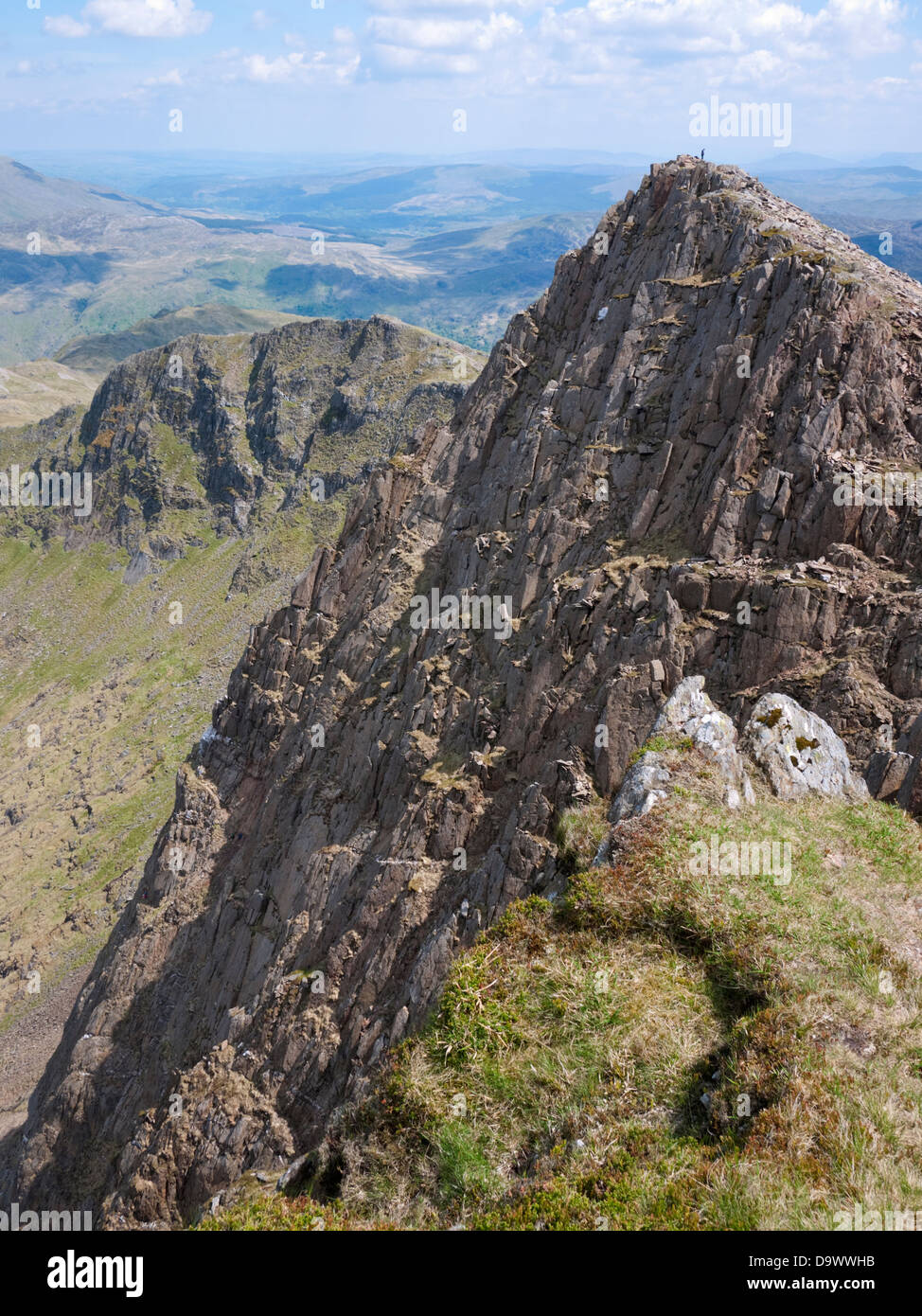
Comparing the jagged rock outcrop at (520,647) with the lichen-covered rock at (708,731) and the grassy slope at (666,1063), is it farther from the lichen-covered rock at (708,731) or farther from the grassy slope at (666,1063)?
the grassy slope at (666,1063)

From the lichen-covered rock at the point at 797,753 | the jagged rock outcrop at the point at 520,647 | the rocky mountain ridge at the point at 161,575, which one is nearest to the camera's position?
the lichen-covered rock at the point at 797,753

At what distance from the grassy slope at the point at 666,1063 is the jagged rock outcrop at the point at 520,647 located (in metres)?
5.83

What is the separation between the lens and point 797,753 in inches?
928

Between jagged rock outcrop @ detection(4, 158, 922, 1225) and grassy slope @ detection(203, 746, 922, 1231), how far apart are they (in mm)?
5833

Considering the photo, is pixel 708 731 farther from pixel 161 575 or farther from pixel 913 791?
pixel 161 575

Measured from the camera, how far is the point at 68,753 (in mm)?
134750

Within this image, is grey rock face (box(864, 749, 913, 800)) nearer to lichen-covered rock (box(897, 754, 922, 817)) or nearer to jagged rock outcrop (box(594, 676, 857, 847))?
lichen-covered rock (box(897, 754, 922, 817))

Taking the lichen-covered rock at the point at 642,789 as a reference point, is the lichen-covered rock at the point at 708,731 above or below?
above

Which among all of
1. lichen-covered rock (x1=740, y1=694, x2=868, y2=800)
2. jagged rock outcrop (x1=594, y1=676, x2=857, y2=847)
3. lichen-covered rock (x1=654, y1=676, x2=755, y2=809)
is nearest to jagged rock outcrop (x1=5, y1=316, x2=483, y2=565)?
lichen-covered rock (x1=654, y1=676, x2=755, y2=809)

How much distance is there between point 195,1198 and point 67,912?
72.9 metres

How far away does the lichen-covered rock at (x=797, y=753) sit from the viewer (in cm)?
2305

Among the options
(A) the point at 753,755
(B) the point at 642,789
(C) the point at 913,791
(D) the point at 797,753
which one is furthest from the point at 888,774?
(B) the point at 642,789

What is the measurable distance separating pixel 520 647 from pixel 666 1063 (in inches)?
1002

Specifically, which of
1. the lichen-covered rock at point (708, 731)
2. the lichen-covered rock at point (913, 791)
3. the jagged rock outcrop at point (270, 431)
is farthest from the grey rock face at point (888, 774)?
the jagged rock outcrop at point (270, 431)
